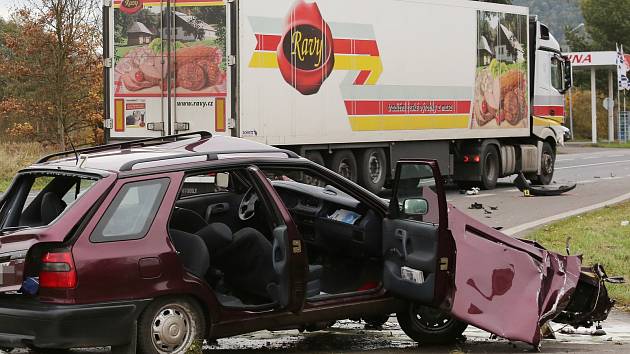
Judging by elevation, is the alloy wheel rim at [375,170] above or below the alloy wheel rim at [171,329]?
above

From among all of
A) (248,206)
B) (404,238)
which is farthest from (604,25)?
(404,238)

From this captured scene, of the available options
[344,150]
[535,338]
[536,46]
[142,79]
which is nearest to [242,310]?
[535,338]

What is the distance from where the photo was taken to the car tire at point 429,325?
7.48m

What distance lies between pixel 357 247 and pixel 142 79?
10.6 m

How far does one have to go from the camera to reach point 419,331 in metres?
7.50

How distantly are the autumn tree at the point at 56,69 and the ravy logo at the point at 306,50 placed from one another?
39.6 ft

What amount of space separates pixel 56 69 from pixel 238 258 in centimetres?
2363

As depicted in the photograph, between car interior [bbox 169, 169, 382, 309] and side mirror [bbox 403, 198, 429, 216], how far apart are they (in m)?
0.38

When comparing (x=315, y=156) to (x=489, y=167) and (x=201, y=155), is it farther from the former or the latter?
(x=201, y=155)

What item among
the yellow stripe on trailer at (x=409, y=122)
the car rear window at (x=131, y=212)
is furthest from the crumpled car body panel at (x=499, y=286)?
the yellow stripe on trailer at (x=409, y=122)

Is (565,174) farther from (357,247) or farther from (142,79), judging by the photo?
(357,247)

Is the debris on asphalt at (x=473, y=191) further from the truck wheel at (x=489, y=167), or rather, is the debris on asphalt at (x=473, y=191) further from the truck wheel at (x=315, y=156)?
the truck wheel at (x=315, y=156)

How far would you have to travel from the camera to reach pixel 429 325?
7512mm

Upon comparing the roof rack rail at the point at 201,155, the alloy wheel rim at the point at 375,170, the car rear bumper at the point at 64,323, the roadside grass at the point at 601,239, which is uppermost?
the roof rack rail at the point at 201,155
